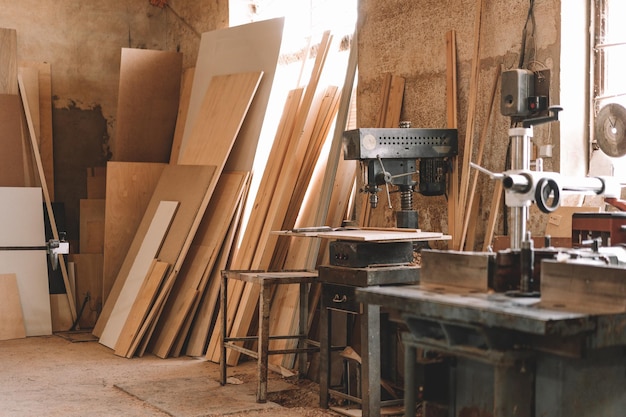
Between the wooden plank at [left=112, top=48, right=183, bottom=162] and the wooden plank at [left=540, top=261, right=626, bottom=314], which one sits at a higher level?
the wooden plank at [left=112, top=48, right=183, bottom=162]

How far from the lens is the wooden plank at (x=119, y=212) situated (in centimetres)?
654

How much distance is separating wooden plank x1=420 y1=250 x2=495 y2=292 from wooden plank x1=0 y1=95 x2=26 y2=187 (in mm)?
4781

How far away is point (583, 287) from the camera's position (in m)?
2.37

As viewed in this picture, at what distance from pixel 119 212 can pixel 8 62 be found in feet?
5.52

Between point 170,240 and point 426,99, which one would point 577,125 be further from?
point 170,240

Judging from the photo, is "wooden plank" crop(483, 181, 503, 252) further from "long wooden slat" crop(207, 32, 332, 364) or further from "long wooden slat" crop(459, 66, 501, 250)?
"long wooden slat" crop(207, 32, 332, 364)

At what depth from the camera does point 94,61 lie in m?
7.70

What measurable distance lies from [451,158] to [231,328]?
189 centimetres

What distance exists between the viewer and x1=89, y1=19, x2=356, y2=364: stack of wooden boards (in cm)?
544

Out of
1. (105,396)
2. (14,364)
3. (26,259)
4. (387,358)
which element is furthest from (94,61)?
(387,358)

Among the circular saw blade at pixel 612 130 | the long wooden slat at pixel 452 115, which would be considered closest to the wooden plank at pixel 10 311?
the long wooden slat at pixel 452 115

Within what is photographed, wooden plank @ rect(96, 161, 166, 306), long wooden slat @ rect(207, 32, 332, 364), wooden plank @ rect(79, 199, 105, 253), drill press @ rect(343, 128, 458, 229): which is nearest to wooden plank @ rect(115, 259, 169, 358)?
long wooden slat @ rect(207, 32, 332, 364)

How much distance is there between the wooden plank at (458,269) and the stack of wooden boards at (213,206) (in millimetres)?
2341

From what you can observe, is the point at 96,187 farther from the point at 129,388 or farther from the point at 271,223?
the point at 129,388
